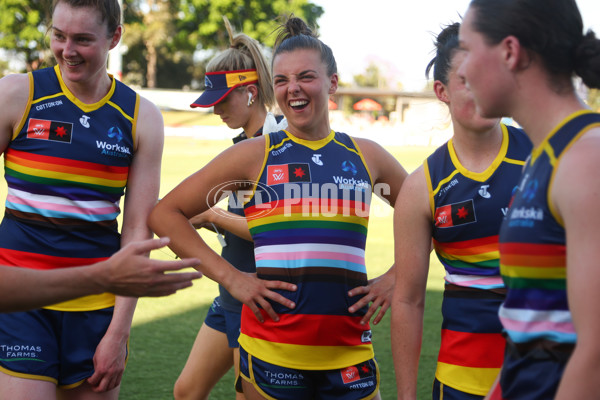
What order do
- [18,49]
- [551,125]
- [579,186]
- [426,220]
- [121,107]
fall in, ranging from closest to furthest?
1. [579,186]
2. [551,125]
3. [426,220]
4. [121,107]
5. [18,49]

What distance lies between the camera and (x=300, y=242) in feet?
10.1

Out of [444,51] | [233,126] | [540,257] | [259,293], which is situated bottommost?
[259,293]

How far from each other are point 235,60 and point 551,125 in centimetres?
289

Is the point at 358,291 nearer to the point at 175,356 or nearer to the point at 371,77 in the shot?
the point at 175,356

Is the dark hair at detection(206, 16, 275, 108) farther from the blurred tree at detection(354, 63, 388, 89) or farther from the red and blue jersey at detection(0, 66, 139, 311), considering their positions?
the blurred tree at detection(354, 63, 388, 89)

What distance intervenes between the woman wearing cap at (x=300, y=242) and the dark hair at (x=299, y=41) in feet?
0.03

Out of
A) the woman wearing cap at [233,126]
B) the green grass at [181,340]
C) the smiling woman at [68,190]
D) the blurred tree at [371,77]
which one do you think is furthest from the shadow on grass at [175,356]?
the blurred tree at [371,77]

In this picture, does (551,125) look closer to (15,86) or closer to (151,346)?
(15,86)

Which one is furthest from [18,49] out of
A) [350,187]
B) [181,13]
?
[350,187]

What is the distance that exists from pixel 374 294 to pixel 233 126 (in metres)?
1.75

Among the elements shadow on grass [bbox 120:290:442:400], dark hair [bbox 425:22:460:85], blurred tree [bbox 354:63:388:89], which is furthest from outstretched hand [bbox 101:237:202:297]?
blurred tree [bbox 354:63:388:89]

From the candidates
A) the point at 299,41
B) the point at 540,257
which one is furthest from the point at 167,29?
the point at 540,257

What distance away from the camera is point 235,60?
4.36m

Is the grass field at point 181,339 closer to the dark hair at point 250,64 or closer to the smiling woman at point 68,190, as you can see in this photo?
the smiling woman at point 68,190
